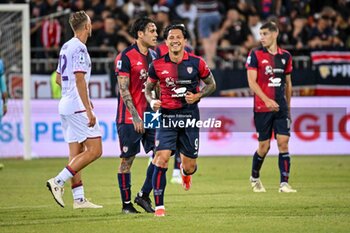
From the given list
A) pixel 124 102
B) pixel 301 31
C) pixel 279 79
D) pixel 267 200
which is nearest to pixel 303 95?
pixel 301 31

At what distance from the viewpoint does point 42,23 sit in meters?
26.5

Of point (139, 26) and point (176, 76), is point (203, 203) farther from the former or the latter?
point (139, 26)

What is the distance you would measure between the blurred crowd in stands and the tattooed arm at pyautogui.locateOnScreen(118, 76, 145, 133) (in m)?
12.4

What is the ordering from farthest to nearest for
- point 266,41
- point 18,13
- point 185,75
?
point 18,13 → point 266,41 → point 185,75

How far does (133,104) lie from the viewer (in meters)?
13.2

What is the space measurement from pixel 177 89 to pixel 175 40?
60 centimetres

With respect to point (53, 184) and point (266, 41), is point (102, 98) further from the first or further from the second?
point (53, 184)

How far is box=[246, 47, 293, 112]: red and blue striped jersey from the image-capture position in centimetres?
1622

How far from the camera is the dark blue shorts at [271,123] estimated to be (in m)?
16.2

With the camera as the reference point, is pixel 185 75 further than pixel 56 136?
No

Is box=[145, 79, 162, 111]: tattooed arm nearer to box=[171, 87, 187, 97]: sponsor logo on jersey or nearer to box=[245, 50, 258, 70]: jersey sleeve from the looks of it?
box=[171, 87, 187, 97]: sponsor logo on jersey

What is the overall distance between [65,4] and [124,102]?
50.3 ft

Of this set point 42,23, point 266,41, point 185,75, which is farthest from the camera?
point 42,23

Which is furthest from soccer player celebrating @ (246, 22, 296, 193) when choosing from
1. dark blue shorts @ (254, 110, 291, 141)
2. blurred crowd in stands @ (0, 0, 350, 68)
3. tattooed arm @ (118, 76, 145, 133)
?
blurred crowd in stands @ (0, 0, 350, 68)
